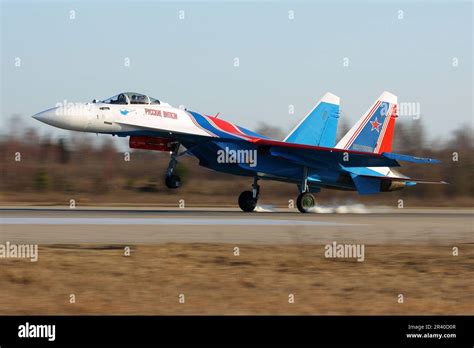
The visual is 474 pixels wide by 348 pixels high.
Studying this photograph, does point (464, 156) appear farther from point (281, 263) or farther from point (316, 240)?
point (281, 263)

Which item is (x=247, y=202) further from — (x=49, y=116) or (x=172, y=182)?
(x=49, y=116)

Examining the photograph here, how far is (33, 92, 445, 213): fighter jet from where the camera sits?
22.8 meters

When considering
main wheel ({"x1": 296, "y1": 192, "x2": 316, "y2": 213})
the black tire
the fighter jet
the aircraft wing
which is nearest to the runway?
the black tire

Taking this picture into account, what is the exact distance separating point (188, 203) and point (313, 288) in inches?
870

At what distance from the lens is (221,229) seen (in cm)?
1738

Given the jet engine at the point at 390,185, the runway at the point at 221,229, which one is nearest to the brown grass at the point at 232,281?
the runway at the point at 221,229

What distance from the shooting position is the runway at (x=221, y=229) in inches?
597

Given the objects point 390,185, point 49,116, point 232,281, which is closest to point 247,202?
point 390,185

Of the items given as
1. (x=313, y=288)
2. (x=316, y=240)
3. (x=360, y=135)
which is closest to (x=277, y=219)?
(x=316, y=240)

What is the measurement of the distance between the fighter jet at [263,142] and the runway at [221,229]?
2419mm

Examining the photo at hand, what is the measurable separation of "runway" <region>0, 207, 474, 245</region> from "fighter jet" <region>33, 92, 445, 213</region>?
2.42 meters

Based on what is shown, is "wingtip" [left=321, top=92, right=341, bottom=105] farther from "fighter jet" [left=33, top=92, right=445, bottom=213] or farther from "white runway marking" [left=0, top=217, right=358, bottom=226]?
"white runway marking" [left=0, top=217, right=358, bottom=226]

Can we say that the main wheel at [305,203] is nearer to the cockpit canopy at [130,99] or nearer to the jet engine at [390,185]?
the jet engine at [390,185]
